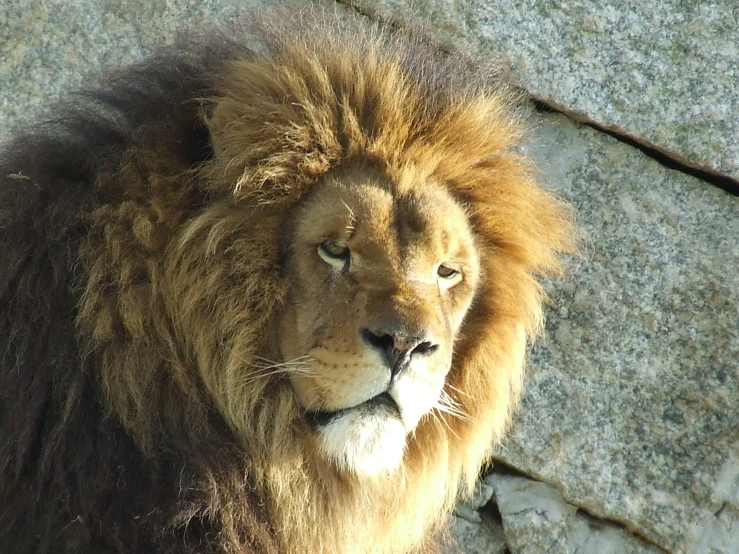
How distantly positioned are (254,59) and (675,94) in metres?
1.75

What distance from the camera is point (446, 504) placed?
9.64 feet

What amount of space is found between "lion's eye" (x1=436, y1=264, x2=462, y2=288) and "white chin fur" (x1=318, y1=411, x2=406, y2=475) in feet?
1.30

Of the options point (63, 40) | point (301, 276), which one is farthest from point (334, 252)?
point (63, 40)

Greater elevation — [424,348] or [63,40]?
[424,348]

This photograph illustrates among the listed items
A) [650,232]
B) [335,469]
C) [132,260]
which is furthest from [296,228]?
[650,232]

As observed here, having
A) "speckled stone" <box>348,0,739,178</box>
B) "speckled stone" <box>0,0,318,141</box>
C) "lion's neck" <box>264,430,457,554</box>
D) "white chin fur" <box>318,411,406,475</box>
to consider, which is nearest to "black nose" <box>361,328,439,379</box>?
"white chin fur" <box>318,411,406,475</box>

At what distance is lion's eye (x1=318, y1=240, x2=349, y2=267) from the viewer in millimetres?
2445

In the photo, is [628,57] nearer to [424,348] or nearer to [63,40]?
[424,348]

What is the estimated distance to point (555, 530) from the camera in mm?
3596

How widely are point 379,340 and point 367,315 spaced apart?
64mm

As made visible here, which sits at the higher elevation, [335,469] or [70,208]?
[70,208]

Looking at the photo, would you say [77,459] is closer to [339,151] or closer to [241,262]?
[241,262]

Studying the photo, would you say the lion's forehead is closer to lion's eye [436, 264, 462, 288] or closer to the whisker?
lion's eye [436, 264, 462, 288]

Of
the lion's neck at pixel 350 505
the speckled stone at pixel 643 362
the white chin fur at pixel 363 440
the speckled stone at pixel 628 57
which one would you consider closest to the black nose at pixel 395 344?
the white chin fur at pixel 363 440
